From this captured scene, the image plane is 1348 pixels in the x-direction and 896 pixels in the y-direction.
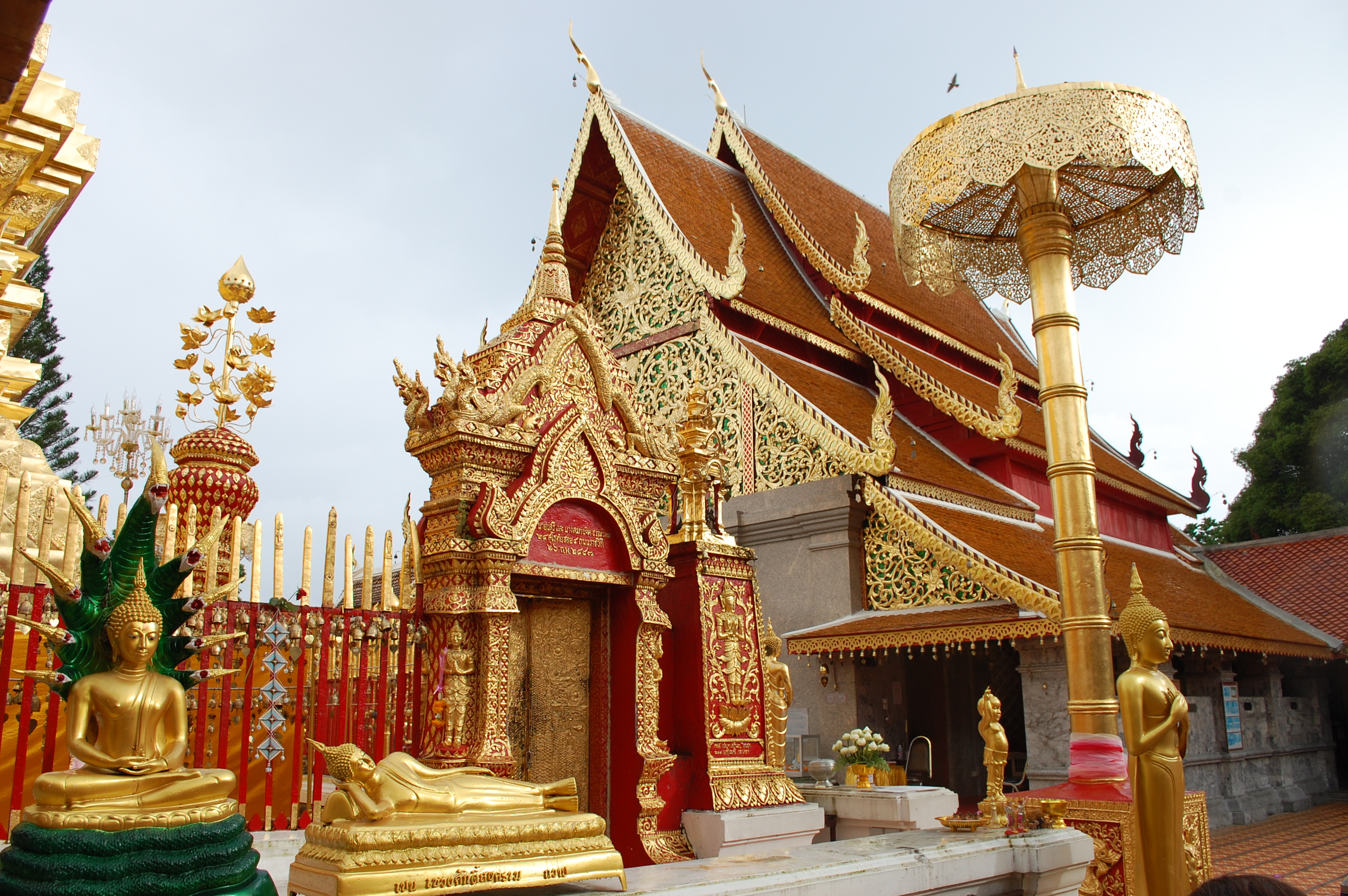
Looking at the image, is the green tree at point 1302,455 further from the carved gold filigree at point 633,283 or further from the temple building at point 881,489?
the carved gold filigree at point 633,283

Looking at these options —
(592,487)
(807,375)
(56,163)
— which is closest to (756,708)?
(592,487)

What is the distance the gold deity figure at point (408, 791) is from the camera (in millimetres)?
2914

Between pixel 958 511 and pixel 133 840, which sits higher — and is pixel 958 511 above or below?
above

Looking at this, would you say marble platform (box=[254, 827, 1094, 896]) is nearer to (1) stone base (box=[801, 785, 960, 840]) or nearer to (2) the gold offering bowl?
(2) the gold offering bowl

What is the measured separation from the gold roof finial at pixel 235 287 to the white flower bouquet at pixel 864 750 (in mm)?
4713

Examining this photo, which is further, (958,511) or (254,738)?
(958,511)

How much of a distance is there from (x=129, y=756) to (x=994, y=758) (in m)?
3.44

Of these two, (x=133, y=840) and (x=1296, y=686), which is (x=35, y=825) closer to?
(x=133, y=840)

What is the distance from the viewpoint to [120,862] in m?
2.33

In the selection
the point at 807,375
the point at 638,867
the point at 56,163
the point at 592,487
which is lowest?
the point at 638,867

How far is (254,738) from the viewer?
4.17 m

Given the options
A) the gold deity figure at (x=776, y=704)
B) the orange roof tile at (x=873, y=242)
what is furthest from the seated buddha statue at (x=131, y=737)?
the orange roof tile at (x=873, y=242)

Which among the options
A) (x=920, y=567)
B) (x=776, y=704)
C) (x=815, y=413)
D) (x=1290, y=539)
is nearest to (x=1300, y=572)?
(x=1290, y=539)

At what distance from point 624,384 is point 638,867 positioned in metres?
2.24
